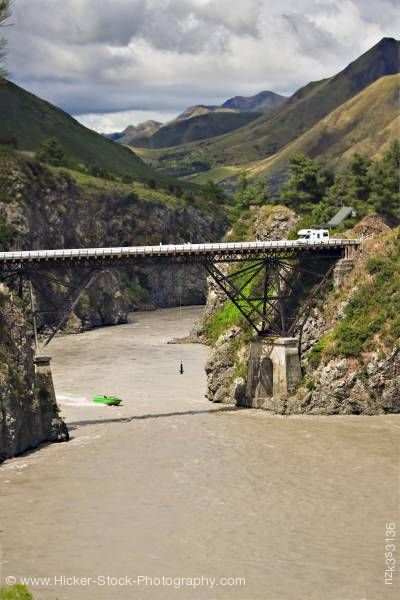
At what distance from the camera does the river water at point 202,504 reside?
146 ft

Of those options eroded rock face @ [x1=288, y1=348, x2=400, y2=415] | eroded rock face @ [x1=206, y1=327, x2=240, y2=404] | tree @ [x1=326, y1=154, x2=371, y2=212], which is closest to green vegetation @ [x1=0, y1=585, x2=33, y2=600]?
eroded rock face @ [x1=288, y1=348, x2=400, y2=415]

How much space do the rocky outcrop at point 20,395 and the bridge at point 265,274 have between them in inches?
291

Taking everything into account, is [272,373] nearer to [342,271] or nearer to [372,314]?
[372,314]

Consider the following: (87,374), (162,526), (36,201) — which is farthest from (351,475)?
(36,201)

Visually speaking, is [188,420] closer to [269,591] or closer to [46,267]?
[46,267]

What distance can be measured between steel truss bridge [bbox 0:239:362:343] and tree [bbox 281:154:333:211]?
44.2m

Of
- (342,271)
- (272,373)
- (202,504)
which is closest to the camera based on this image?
(202,504)

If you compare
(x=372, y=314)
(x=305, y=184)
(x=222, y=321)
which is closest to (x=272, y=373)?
(x=372, y=314)

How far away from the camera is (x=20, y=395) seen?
2640 inches

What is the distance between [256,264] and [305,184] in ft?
186

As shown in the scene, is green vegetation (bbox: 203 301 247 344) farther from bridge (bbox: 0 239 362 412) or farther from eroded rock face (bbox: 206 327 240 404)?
bridge (bbox: 0 239 362 412)

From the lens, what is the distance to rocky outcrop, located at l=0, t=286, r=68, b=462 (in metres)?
65.1

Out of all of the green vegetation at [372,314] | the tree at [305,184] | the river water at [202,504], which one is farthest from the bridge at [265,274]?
the tree at [305,184]

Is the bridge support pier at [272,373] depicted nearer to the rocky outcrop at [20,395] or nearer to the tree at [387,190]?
the rocky outcrop at [20,395]
